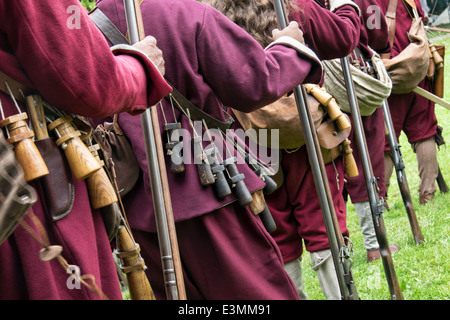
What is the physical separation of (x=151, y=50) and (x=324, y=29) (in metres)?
1.55

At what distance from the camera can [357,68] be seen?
4.86m

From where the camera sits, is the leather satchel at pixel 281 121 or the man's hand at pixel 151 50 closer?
the man's hand at pixel 151 50

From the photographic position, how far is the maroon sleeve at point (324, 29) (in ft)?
11.4

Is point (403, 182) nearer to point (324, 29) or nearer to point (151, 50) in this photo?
point (324, 29)

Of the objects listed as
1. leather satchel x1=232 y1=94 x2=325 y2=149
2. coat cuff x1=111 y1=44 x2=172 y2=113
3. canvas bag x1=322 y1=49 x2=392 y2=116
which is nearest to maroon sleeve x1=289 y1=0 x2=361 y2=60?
leather satchel x1=232 y1=94 x2=325 y2=149

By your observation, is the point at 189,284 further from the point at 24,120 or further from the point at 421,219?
the point at 421,219

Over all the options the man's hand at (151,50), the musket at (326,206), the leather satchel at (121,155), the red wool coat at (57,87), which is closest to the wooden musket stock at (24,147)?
the red wool coat at (57,87)

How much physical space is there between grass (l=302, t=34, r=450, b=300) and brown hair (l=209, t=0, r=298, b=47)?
1841 millimetres

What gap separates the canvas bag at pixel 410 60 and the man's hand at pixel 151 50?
3.51 m

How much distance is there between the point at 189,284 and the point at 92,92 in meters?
1.00

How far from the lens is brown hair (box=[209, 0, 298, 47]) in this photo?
3.49 m

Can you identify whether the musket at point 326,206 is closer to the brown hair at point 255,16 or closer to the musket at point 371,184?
the brown hair at point 255,16

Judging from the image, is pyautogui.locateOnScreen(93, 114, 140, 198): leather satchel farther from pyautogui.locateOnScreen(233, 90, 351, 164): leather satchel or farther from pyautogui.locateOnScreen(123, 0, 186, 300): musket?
pyautogui.locateOnScreen(233, 90, 351, 164): leather satchel
